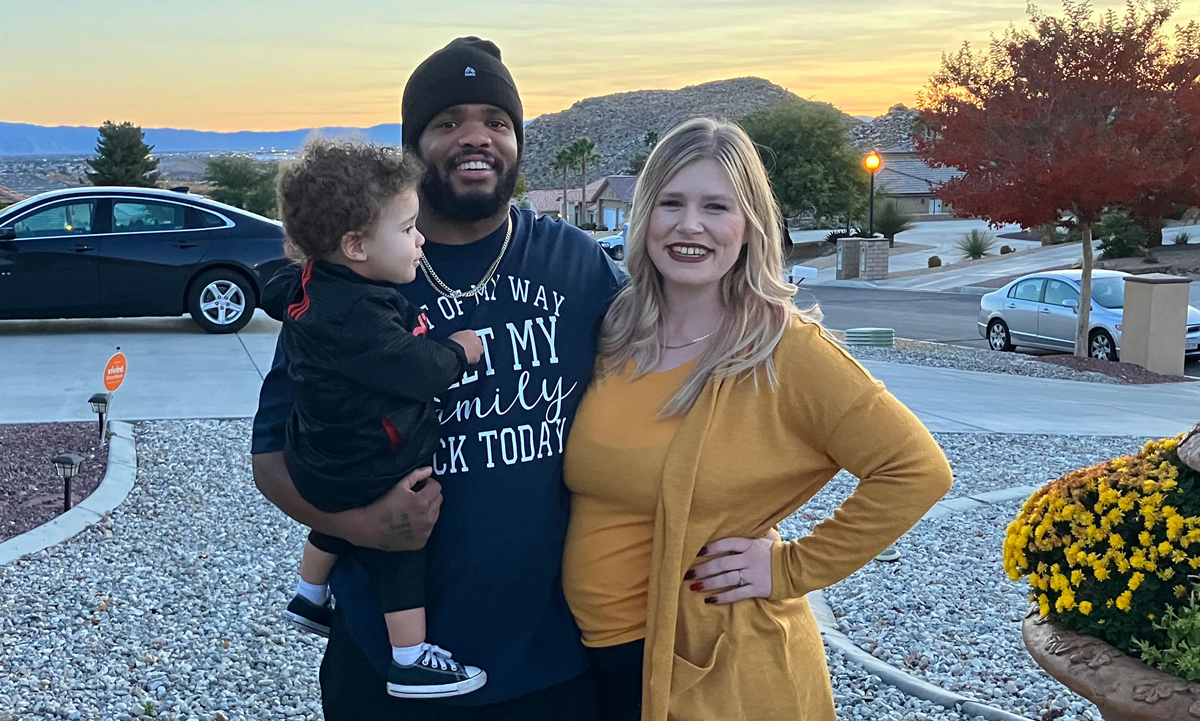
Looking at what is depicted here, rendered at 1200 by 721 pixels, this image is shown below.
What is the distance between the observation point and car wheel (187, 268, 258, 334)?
39.4ft

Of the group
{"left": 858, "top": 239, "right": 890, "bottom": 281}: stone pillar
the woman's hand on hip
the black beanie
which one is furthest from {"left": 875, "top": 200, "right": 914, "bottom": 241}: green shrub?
the woman's hand on hip

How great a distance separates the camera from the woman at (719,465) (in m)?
2.06

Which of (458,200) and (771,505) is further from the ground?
(458,200)

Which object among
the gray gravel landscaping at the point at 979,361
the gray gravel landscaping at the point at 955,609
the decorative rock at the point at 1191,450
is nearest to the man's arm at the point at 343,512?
the decorative rock at the point at 1191,450

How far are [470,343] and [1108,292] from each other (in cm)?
1547

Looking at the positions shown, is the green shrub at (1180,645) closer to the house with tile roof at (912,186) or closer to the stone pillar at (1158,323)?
the stone pillar at (1158,323)

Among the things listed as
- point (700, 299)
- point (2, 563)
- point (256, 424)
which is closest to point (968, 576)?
point (700, 299)

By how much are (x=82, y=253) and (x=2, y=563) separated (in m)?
7.17

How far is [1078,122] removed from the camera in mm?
14555

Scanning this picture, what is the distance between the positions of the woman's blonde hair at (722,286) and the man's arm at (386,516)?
1.44ft

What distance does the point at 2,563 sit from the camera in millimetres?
5230

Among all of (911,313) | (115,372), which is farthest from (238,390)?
(911,313)

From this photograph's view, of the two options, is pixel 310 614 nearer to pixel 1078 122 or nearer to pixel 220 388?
pixel 220 388

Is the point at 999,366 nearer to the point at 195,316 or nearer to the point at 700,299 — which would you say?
the point at 195,316
